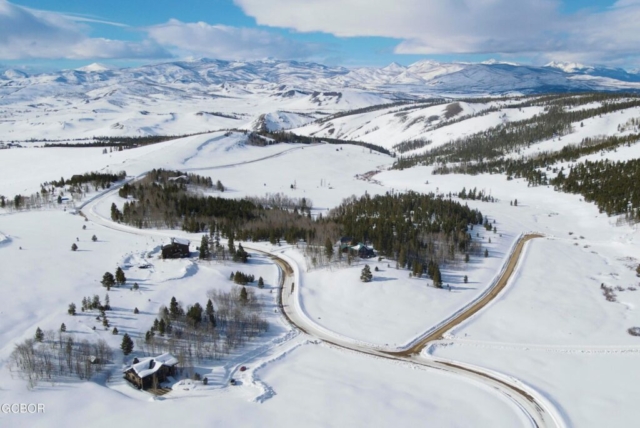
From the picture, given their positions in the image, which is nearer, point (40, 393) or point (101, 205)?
point (40, 393)

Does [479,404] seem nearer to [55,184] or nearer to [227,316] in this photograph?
[227,316]

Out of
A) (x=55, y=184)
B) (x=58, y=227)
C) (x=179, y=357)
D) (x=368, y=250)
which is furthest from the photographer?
(x=55, y=184)

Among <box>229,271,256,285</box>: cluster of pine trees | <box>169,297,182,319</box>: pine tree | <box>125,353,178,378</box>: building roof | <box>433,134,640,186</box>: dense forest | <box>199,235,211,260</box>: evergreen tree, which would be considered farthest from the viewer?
<box>433,134,640,186</box>: dense forest

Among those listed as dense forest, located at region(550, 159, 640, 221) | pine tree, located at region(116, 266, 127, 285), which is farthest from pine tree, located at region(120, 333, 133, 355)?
dense forest, located at region(550, 159, 640, 221)

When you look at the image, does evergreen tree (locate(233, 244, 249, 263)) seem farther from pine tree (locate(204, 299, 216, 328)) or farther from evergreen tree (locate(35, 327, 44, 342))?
evergreen tree (locate(35, 327, 44, 342))

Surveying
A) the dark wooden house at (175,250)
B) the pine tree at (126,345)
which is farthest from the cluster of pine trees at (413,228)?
the pine tree at (126,345)

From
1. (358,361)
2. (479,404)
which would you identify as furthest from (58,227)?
(479,404)

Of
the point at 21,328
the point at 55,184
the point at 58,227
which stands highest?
the point at 55,184

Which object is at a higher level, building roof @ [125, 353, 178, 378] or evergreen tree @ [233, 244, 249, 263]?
evergreen tree @ [233, 244, 249, 263]

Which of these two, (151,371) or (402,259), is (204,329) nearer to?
(151,371)
